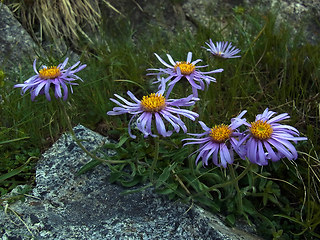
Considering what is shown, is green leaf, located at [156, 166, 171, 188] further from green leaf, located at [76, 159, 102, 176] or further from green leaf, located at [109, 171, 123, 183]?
green leaf, located at [76, 159, 102, 176]

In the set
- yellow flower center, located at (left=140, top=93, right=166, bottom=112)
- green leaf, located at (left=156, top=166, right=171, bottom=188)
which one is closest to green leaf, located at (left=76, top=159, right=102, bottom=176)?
green leaf, located at (left=156, top=166, right=171, bottom=188)

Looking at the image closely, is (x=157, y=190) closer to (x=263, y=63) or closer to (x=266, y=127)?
(x=266, y=127)

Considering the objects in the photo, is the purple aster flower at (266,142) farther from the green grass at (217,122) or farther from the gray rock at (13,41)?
the gray rock at (13,41)

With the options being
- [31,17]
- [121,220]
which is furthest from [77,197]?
[31,17]

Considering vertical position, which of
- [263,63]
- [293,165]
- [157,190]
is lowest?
[157,190]

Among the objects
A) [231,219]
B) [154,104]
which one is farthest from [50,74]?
[231,219]

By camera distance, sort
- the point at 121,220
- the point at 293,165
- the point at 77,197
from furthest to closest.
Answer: the point at 293,165 → the point at 77,197 → the point at 121,220
